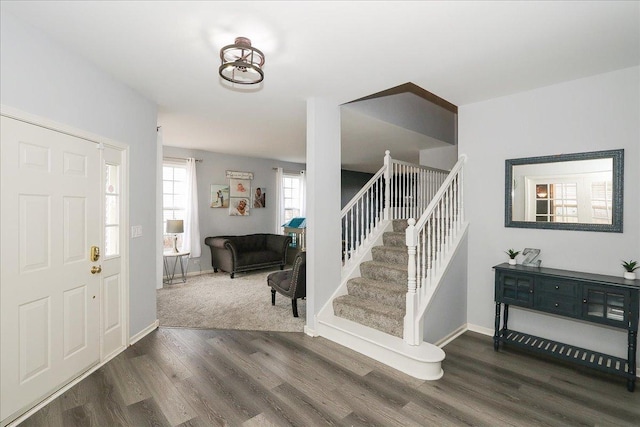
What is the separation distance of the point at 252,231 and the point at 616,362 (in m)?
6.64

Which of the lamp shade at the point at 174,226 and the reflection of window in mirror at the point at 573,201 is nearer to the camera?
the reflection of window in mirror at the point at 573,201

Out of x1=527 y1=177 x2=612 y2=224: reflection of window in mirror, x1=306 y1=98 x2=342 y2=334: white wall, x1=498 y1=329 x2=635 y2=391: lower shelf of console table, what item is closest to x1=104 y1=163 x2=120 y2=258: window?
x1=306 y1=98 x2=342 y2=334: white wall

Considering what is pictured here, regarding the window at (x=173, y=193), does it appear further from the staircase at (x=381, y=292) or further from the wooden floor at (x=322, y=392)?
the staircase at (x=381, y=292)

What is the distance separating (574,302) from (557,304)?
130 millimetres

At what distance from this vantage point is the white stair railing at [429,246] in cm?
290

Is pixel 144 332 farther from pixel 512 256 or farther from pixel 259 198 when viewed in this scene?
pixel 259 198

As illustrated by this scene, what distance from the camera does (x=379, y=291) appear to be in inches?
140

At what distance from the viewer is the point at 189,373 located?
2734 millimetres

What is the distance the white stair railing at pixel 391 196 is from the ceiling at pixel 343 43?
1.25 metres

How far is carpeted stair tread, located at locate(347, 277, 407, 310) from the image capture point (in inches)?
133

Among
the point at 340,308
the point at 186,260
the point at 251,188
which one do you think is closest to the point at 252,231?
the point at 251,188

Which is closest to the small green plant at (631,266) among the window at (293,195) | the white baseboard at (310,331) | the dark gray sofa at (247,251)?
the white baseboard at (310,331)

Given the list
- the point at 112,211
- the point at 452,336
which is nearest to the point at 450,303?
the point at 452,336

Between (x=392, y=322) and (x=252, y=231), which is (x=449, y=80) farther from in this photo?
(x=252, y=231)
